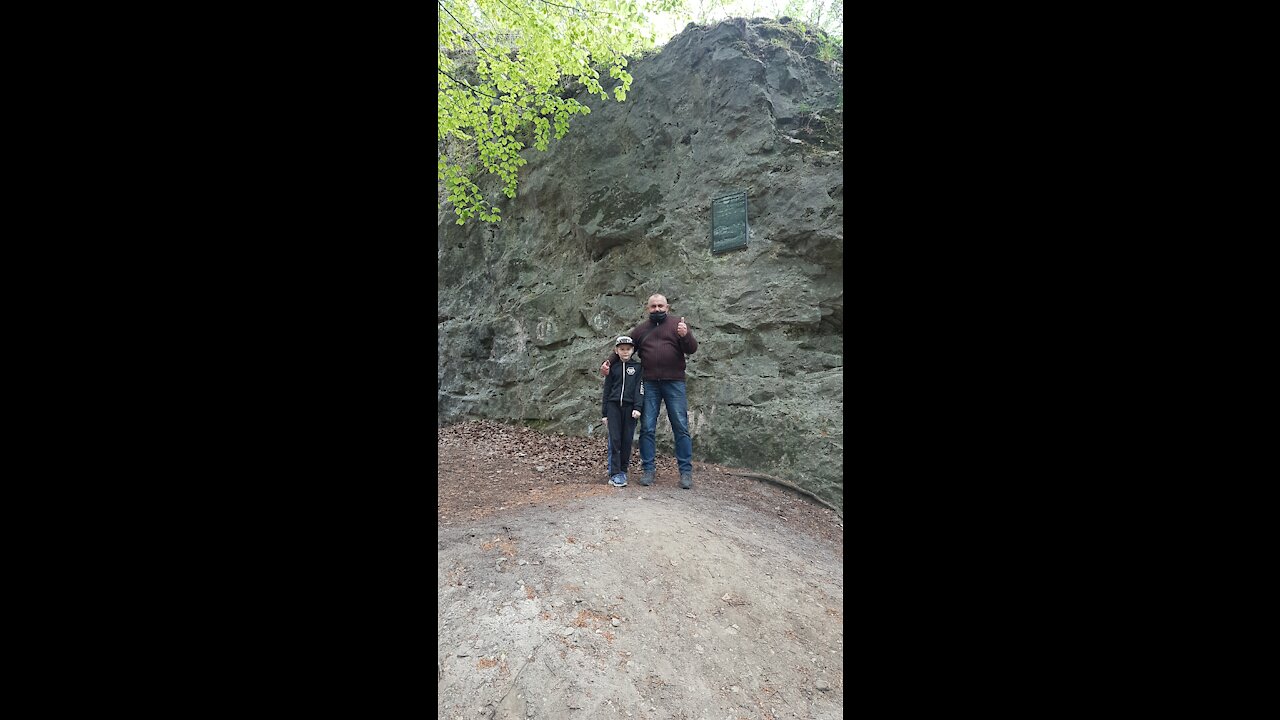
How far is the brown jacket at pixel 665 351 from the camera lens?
5637 mm

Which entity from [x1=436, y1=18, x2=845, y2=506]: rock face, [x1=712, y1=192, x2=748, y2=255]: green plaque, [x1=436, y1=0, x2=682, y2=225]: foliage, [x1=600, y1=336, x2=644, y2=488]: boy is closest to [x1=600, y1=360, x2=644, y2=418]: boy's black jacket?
[x1=600, y1=336, x2=644, y2=488]: boy

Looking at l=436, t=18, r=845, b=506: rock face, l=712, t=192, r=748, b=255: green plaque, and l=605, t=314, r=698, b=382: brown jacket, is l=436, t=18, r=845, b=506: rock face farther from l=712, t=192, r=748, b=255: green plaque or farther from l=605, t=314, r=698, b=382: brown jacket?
l=605, t=314, r=698, b=382: brown jacket

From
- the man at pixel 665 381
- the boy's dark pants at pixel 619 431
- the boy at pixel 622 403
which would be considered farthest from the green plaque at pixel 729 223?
the boy's dark pants at pixel 619 431

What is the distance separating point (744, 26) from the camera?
25.3 ft

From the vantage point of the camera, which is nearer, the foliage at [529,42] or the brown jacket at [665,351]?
the brown jacket at [665,351]

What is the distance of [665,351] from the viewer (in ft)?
18.6

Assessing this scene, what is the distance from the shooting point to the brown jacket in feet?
18.5

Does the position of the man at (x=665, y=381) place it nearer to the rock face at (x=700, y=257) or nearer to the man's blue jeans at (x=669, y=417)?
the man's blue jeans at (x=669, y=417)

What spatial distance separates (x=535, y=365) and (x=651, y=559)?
5.34m

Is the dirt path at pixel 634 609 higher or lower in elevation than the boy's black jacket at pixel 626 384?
lower

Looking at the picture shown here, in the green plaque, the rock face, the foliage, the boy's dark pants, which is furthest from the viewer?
the green plaque

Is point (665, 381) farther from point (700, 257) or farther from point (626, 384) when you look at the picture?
point (700, 257)

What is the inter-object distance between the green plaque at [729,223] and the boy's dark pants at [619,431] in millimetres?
2700

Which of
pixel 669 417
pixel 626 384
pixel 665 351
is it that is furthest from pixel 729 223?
pixel 669 417
